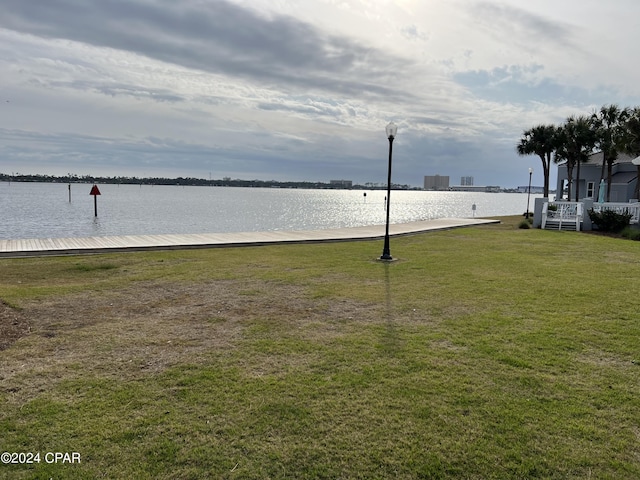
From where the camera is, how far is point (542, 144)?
38.7 m

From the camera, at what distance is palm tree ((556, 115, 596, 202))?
32031mm

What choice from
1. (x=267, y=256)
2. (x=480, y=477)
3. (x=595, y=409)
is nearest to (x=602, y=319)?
(x=595, y=409)

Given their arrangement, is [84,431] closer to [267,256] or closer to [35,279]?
[35,279]

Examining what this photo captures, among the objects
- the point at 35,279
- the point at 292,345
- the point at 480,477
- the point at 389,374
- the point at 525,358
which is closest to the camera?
the point at 480,477

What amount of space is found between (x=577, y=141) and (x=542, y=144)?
6688 millimetres

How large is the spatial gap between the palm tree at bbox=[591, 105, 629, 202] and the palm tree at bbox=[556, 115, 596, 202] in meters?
0.61

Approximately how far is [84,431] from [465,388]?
318cm

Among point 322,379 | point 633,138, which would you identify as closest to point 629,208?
point 633,138

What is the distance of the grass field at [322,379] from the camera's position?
298 cm

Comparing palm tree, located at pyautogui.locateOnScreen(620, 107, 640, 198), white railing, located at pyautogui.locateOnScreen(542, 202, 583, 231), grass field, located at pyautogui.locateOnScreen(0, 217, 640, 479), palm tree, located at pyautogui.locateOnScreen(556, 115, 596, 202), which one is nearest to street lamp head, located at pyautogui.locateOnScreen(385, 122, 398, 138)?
grass field, located at pyautogui.locateOnScreen(0, 217, 640, 479)

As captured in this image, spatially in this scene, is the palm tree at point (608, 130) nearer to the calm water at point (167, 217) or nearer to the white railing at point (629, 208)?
the white railing at point (629, 208)

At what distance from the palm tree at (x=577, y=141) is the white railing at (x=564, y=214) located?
501 inches

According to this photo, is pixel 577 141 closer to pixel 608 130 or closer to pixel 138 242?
pixel 608 130

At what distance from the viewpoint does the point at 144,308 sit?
6.58m
